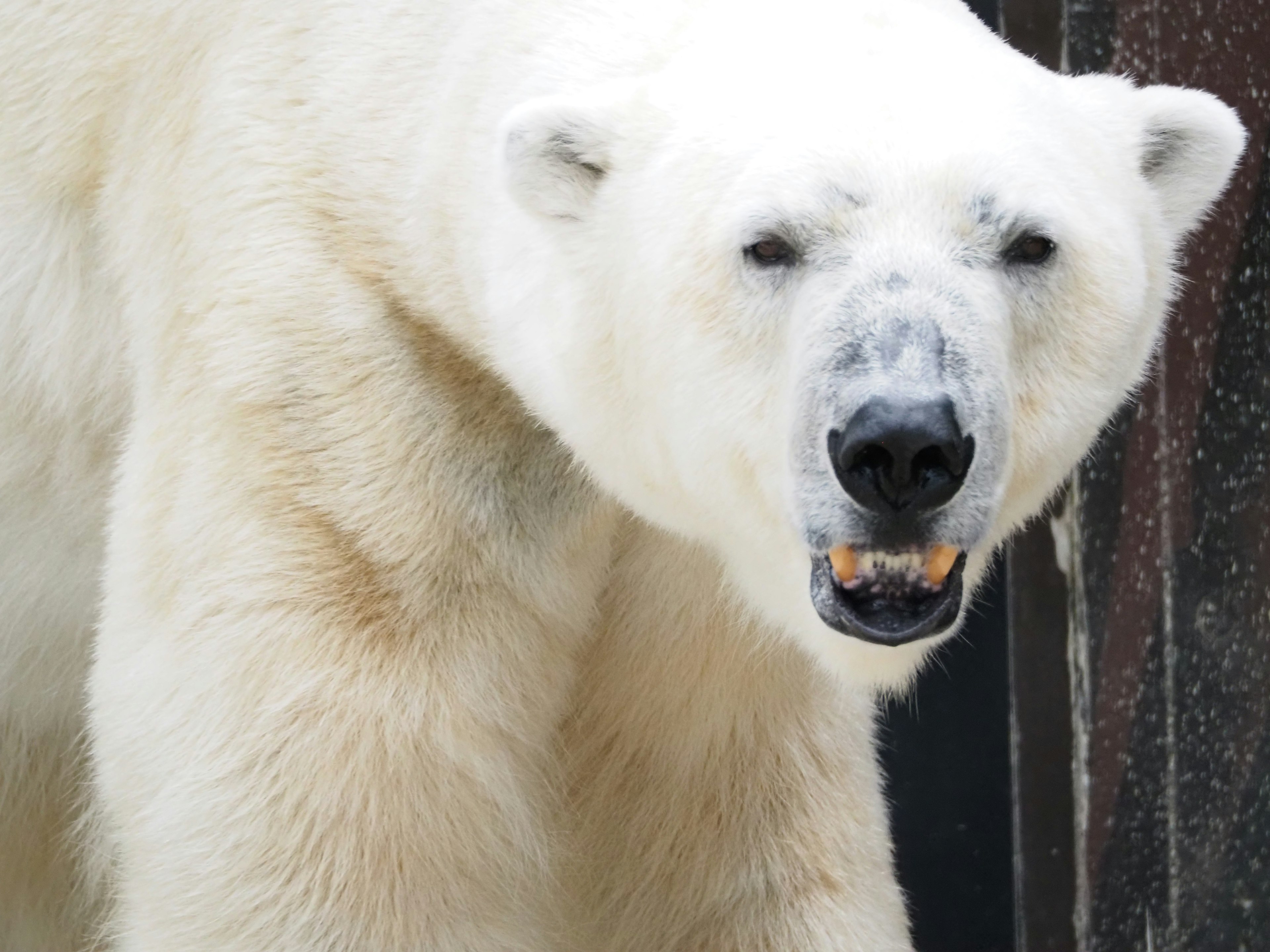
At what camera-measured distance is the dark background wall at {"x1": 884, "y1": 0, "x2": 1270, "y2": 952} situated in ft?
10.0

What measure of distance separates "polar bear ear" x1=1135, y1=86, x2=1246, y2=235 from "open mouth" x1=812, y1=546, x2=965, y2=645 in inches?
25.5

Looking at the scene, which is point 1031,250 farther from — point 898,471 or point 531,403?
point 531,403

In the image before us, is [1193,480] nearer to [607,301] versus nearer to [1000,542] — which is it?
[1000,542]

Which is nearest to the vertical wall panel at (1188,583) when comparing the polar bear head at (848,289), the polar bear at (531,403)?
the polar bear at (531,403)

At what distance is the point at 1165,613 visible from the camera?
3326mm

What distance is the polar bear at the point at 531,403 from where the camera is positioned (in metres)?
1.95

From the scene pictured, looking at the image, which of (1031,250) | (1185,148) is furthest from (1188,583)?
(1031,250)

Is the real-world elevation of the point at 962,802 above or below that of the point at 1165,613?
below

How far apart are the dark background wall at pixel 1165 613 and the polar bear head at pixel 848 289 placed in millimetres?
881

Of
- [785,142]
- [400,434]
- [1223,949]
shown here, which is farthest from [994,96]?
[1223,949]

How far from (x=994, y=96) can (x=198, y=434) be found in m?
1.08

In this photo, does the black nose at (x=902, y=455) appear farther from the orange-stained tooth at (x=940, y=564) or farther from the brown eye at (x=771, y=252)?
the brown eye at (x=771, y=252)

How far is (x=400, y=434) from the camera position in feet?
7.52

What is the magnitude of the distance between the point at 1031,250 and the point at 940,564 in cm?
38
